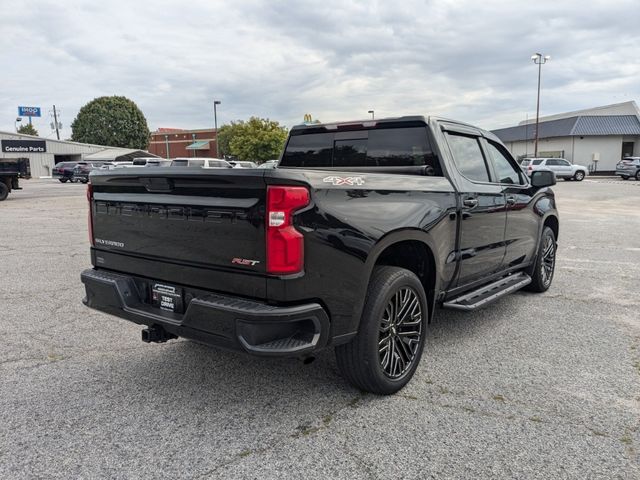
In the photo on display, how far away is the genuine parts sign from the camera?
52.4m

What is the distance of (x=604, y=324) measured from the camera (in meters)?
4.87

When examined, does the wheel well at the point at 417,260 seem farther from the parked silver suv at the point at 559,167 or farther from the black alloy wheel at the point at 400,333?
the parked silver suv at the point at 559,167

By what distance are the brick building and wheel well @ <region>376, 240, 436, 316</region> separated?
87.1 meters

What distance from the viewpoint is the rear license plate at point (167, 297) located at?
315 cm

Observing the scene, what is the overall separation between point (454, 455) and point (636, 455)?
3.16 ft

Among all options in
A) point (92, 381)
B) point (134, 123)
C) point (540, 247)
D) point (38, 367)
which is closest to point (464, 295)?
point (540, 247)

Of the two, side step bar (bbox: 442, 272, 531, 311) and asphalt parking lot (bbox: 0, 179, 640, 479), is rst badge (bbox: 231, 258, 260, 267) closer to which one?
asphalt parking lot (bbox: 0, 179, 640, 479)

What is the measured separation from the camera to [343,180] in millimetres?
2980

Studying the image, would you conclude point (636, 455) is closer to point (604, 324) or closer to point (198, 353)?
point (604, 324)

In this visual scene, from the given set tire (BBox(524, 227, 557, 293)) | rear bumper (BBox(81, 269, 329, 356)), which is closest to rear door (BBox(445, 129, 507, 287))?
tire (BBox(524, 227, 557, 293))

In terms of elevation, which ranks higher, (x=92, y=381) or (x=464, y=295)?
(x=464, y=295)

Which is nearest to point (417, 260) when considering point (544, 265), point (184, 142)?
point (544, 265)

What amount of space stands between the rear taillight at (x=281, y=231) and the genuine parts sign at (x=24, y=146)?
59373 mm

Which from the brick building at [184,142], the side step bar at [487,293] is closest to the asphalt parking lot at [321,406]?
the side step bar at [487,293]
